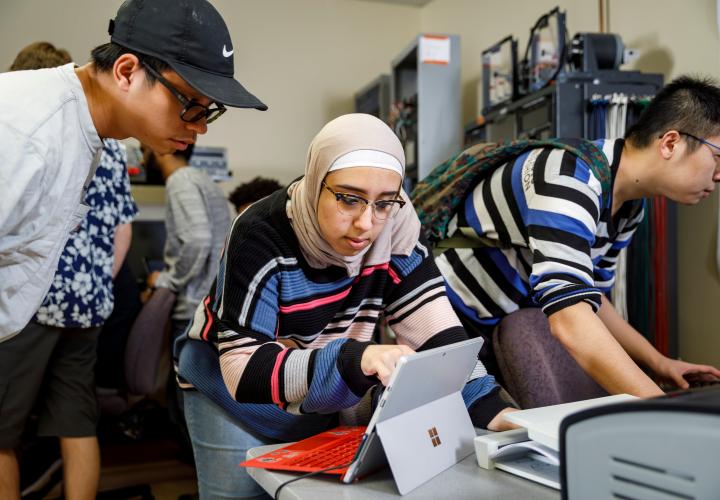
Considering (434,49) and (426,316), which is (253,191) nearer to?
(434,49)

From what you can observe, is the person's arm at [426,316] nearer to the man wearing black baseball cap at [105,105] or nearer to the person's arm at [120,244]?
the man wearing black baseball cap at [105,105]

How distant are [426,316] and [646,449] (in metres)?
0.66

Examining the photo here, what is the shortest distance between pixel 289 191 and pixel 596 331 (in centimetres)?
59

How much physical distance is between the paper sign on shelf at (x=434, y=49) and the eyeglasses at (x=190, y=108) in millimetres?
2287

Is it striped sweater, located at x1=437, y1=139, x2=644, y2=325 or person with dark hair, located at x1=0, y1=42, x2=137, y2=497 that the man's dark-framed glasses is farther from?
person with dark hair, located at x1=0, y1=42, x2=137, y2=497

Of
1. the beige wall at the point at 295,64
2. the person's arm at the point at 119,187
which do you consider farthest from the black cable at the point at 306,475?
the beige wall at the point at 295,64

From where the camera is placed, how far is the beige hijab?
3.46 ft

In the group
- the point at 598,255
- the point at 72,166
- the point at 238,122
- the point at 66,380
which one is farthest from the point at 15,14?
the point at 598,255

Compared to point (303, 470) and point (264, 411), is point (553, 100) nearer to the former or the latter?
point (264, 411)

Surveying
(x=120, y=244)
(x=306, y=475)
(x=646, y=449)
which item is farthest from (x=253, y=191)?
(x=646, y=449)

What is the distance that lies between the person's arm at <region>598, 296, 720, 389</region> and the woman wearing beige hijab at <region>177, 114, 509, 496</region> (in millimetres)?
570

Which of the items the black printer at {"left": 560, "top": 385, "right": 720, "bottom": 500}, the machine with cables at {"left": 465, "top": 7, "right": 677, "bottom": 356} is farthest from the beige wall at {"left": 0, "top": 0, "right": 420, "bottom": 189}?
the black printer at {"left": 560, "top": 385, "right": 720, "bottom": 500}

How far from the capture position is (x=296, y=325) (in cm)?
114

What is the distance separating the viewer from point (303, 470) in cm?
90
